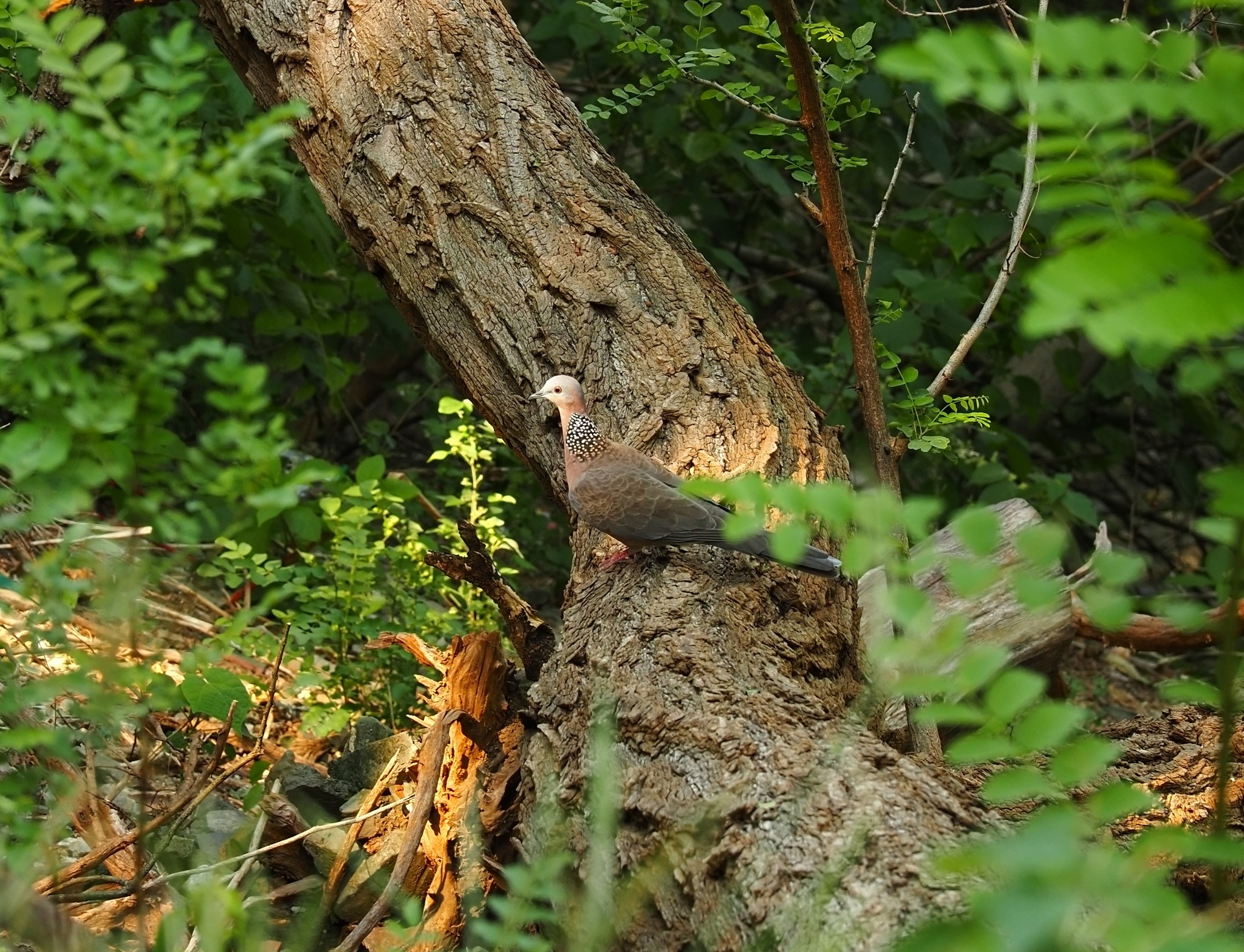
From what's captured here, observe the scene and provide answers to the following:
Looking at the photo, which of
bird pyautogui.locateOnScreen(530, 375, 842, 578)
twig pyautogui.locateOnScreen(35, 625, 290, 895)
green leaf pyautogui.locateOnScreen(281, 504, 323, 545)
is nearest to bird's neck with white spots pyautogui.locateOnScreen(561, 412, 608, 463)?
bird pyautogui.locateOnScreen(530, 375, 842, 578)

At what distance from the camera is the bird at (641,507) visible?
278 cm

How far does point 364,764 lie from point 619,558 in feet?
3.48

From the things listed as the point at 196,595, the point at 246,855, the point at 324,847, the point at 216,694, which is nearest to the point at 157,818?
the point at 246,855

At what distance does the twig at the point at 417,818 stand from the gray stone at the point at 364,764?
19.4 inches

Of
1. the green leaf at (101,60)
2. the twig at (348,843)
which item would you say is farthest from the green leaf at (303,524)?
the green leaf at (101,60)

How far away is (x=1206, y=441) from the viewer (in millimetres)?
6941

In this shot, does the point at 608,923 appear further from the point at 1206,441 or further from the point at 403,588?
the point at 1206,441

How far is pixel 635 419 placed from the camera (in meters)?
3.23

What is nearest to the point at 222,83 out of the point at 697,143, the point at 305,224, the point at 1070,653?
the point at 305,224

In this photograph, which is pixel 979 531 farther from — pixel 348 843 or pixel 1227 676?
pixel 348 843

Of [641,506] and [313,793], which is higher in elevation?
[641,506]

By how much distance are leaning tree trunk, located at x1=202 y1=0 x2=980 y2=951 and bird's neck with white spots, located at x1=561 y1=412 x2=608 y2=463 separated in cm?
8

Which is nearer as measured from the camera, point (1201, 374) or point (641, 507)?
point (1201, 374)

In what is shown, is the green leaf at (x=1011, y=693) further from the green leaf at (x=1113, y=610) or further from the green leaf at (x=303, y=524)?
the green leaf at (x=303, y=524)
